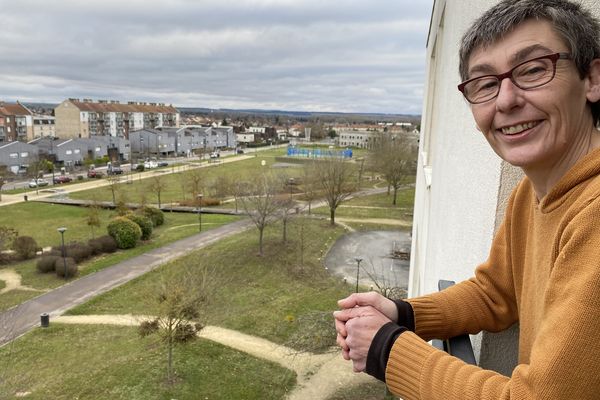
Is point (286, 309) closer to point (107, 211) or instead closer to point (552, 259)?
Result: point (552, 259)

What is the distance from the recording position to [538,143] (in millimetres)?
1262

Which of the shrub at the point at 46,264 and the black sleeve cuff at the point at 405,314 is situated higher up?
the black sleeve cuff at the point at 405,314

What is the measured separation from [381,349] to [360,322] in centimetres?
13

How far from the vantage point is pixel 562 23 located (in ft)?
4.00

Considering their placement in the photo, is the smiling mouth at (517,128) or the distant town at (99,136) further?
the distant town at (99,136)

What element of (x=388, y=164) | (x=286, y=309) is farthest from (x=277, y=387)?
(x=388, y=164)

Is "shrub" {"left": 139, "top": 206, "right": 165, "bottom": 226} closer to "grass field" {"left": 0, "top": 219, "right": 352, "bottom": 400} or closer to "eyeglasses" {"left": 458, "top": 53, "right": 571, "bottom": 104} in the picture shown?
"grass field" {"left": 0, "top": 219, "right": 352, "bottom": 400}

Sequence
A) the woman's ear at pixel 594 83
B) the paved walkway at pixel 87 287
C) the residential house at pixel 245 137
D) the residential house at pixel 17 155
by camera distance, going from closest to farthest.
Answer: the woman's ear at pixel 594 83 → the paved walkway at pixel 87 287 → the residential house at pixel 17 155 → the residential house at pixel 245 137

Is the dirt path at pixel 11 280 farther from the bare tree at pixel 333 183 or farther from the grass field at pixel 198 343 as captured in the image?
the bare tree at pixel 333 183

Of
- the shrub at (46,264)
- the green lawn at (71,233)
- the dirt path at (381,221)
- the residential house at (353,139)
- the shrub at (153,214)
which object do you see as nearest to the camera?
the green lawn at (71,233)

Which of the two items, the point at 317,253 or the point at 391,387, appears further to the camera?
the point at 317,253

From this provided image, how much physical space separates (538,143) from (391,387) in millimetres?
845

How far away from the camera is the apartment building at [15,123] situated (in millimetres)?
70438

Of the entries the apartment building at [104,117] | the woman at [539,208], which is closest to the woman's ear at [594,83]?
the woman at [539,208]
